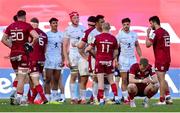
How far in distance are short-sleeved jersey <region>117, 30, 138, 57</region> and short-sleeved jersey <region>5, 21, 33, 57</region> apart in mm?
2836

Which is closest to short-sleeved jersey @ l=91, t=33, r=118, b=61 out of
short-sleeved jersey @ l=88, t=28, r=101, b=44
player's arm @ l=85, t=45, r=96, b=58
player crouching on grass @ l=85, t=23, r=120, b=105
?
player crouching on grass @ l=85, t=23, r=120, b=105

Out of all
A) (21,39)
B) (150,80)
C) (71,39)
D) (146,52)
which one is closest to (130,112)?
(150,80)

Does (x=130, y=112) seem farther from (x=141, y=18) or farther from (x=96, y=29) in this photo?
(x=141, y=18)

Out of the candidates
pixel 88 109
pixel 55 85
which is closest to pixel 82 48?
pixel 55 85

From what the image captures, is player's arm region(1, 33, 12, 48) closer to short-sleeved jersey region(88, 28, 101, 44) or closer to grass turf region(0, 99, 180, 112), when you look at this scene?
grass turf region(0, 99, 180, 112)

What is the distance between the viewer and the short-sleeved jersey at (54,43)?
19.8 metres

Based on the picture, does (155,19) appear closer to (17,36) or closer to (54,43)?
(54,43)

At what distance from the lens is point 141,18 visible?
22672mm

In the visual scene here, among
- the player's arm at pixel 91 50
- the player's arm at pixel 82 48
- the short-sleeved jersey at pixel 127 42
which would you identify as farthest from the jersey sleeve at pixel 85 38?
the short-sleeved jersey at pixel 127 42

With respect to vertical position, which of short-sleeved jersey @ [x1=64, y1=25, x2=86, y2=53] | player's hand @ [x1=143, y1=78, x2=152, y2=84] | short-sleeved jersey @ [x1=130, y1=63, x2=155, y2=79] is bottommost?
player's hand @ [x1=143, y1=78, x2=152, y2=84]

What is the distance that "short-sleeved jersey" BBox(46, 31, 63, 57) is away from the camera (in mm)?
19844

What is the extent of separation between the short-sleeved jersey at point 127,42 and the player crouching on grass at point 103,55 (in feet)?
4.25

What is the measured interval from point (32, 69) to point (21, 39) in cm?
146

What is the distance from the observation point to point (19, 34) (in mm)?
17453
